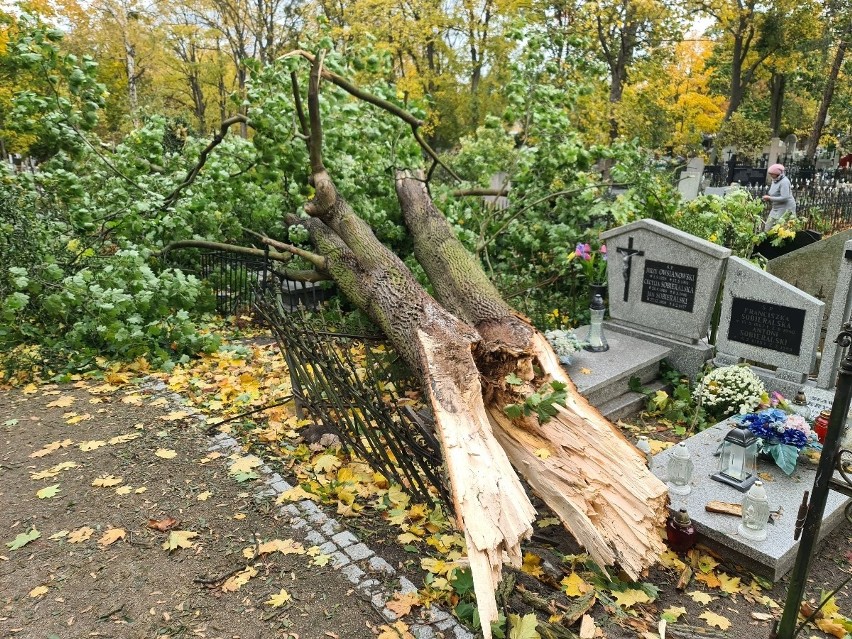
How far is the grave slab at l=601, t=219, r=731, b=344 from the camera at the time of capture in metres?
6.01

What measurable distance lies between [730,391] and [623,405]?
0.90 metres

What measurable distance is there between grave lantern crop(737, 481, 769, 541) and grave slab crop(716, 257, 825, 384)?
2.48 meters

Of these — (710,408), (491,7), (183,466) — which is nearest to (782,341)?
(710,408)

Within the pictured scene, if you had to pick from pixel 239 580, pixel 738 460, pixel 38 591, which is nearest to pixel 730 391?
pixel 738 460

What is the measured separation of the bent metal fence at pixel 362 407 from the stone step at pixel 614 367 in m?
1.57

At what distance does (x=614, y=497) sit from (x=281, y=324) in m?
2.56

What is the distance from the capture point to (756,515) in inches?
134

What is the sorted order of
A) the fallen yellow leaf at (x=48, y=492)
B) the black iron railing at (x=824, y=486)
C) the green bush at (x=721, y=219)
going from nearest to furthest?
the black iron railing at (x=824, y=486) → the fallen yellow leaf at (x=48, y=492) → the green bush at (x=721, y=219)

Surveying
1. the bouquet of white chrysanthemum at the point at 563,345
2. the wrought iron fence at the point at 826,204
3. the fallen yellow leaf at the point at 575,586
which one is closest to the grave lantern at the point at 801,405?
the bouquet of white chrysanthemum at the point at 563,345

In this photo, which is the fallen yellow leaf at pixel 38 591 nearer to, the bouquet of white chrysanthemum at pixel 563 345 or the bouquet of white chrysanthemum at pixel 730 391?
the bouquet of white chrysanthemum at pixel 563 345

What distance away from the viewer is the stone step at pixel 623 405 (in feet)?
17.5

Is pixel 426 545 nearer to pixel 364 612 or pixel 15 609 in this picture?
pixel 364 612

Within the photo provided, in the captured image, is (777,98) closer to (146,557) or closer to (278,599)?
(278,599)

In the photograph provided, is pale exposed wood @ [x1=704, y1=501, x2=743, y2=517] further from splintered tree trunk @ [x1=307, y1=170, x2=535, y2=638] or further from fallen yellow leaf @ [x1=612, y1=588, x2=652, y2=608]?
splintered tree trunk @ [x1=307, y1=170, x2=535, y2=638]
